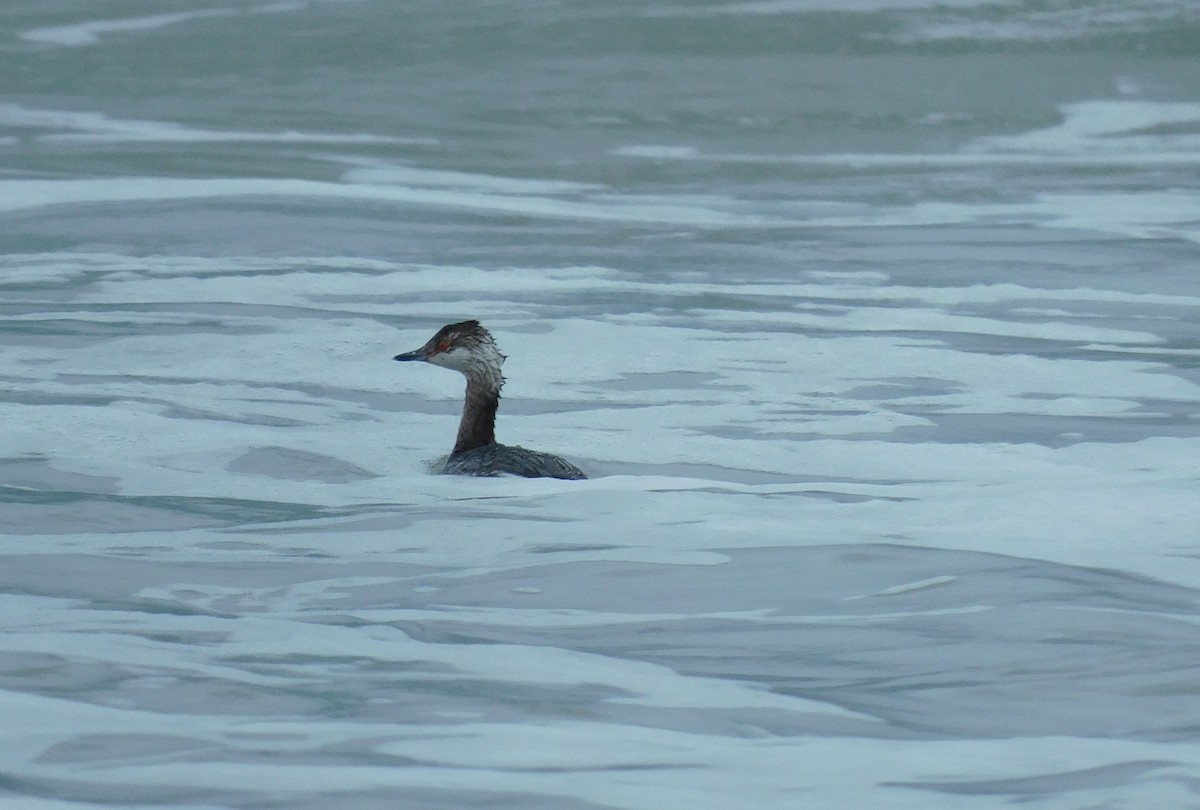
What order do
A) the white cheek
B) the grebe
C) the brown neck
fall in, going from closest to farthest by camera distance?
the grebe < the brown neck < the white cheek

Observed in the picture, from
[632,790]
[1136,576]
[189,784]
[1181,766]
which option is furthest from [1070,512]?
[189,784]

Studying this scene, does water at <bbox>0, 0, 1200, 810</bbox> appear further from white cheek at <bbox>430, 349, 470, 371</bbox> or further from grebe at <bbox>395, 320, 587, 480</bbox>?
white cheek at <bbox>430, 349, 470, 371</bbox>

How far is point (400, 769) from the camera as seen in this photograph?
428cm

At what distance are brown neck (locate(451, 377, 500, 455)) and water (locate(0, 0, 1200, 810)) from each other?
304mm

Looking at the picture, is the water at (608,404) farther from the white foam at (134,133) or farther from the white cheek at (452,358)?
the white cheek at (452,358)

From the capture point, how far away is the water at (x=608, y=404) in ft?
15.0

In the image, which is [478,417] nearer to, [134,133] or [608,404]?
[608,404]

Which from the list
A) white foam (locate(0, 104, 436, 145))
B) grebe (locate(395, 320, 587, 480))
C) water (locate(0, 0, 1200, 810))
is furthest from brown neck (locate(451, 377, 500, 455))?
white foam (locate(0, 104, 436, 145))

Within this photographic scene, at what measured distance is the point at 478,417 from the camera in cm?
775

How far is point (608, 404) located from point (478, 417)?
4.15 ft

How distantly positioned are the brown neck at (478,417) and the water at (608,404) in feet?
1.00

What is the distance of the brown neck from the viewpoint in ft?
25.3

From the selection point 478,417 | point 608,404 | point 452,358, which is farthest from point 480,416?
point 608,404

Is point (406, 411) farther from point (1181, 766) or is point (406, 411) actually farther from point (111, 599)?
point (1181, 766)
